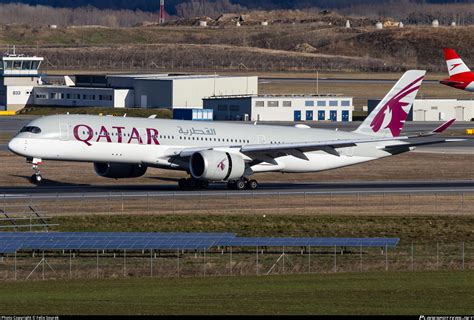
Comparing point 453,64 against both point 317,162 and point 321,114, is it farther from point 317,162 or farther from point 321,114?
point 317,162

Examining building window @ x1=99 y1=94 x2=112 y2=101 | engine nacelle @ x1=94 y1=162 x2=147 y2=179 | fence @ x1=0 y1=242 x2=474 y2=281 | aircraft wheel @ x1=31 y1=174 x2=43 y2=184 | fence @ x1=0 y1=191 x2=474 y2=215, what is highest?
building window @ x1=99 y1=94 x2=112 y2=101

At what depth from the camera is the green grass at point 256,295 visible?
38.8 m

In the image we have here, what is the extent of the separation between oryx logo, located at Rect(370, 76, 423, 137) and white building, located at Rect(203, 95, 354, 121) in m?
71.3

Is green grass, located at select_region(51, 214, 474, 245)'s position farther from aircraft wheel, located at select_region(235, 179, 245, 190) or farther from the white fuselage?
aircraft wheel, located at select_region(235, 179, 245, 190)

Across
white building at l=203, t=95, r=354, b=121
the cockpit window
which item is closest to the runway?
the cockpit window

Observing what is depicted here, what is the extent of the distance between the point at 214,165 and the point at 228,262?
21346 mm

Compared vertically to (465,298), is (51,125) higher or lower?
higher

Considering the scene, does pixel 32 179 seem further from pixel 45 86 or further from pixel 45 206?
pixel 45 86

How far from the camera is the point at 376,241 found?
2114 inches

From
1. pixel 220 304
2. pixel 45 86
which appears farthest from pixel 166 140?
pixel 45 86

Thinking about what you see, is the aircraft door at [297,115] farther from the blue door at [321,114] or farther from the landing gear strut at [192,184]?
the landing gear strut at [192,184]

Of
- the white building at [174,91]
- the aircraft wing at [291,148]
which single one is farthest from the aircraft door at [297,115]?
the aircraft wing at [291,148]

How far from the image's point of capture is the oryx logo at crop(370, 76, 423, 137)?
80.2 m

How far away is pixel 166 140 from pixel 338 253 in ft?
71.3
